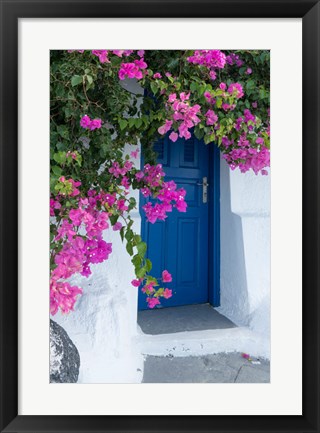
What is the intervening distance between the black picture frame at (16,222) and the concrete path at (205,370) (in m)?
1.22

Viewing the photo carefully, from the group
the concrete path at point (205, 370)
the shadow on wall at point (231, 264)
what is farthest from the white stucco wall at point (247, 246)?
the concrete path at point (205, 370)

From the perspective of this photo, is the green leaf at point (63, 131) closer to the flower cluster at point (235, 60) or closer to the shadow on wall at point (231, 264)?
the flower cluster at point (235, 60)

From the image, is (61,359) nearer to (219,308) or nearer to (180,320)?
(180,320)

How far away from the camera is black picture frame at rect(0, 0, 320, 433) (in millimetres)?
903

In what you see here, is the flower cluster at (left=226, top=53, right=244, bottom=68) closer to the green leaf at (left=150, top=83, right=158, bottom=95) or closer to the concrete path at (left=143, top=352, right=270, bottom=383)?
the green leaf at (left=150, top=83, right=158, bottom=95)

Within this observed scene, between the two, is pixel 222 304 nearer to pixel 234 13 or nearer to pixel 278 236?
pixel 278 236

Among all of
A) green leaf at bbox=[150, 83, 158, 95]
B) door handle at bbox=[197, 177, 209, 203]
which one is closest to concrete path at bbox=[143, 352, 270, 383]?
door handle at bbox=[197, 177, 209, 203]

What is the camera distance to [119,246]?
92.0 inches

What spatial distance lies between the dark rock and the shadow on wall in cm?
150

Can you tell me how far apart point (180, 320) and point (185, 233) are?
77 cm

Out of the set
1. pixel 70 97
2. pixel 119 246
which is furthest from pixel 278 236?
pixel 119 246

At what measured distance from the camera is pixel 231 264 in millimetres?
3031

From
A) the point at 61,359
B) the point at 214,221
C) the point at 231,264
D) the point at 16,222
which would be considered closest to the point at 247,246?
the point at 231,264

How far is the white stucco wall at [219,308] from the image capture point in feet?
7.09
